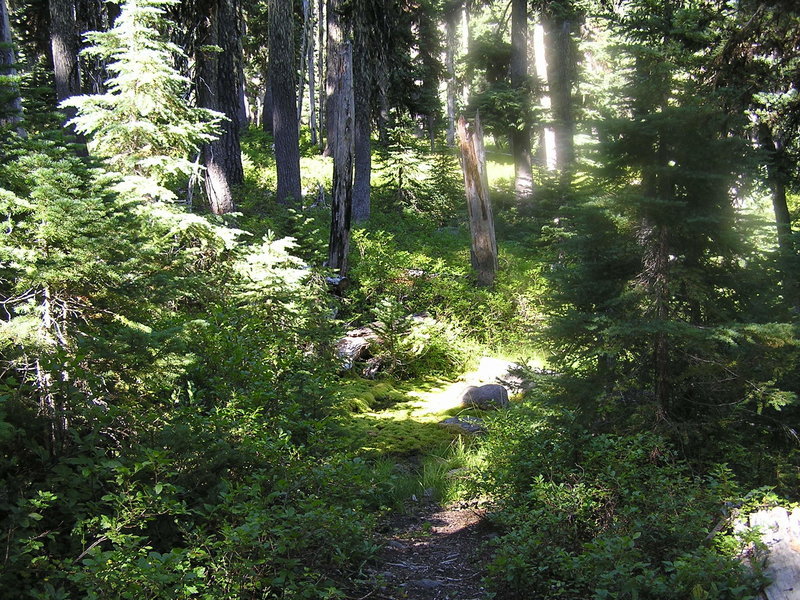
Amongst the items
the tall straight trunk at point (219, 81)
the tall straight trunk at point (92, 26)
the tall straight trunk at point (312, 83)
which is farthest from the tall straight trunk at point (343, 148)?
the tall straight trunk at point (312, 83)

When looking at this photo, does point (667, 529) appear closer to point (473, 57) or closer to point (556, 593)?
point (556, 593)

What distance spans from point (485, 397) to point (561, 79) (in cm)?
1307

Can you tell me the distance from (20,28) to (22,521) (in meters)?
27.4

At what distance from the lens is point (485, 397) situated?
8938 millimetres

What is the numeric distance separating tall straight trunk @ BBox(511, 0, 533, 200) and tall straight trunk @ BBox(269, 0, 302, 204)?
667 cm

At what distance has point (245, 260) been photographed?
26.3 ft

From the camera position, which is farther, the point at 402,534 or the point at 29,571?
the point at 402,534

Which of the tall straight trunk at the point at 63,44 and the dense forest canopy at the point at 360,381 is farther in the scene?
the tall straight trunk at the point at 63,44

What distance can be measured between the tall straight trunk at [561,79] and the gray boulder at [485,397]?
974 centimetres

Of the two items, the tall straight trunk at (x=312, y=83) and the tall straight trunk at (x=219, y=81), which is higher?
the tall straight trunk at (x=312, y=83)

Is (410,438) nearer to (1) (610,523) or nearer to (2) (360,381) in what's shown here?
(2) (360,381)

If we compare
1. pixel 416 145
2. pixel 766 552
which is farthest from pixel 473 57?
pixel 766 552

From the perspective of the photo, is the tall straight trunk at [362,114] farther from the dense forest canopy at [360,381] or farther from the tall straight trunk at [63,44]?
the tall straight trunk at [63,44]

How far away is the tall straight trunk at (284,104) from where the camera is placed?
17.4 metres
